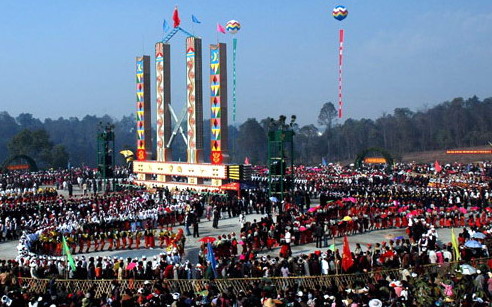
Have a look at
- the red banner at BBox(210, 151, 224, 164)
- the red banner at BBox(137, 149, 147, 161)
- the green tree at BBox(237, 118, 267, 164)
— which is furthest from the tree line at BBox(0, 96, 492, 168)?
the red banner at BBox(210, 151, 224, 164)

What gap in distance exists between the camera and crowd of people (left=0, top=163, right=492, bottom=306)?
13000 mm

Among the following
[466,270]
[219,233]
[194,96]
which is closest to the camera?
[466,270]

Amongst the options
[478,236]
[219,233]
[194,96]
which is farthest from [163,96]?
[478,236]

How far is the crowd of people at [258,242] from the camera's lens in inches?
512

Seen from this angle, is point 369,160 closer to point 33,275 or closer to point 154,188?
point 154,188

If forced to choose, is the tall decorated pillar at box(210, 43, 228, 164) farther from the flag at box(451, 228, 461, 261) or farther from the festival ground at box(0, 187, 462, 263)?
the flag at box(451, 228, 461, 261)

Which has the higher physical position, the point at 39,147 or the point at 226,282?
the point at 39,147

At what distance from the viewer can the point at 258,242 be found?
2330 cm

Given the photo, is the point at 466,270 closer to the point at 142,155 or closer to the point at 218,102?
the point at 218,102

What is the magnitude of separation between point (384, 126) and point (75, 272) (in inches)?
4522

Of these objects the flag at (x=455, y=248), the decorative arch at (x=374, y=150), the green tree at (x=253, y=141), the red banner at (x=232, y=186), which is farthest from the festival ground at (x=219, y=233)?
the green tree at (x=253, y=141)

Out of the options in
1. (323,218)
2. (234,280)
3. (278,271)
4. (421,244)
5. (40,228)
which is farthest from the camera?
(323,218)

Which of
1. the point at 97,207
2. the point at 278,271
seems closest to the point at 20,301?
the point at 278,271

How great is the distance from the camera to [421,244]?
21031mm
